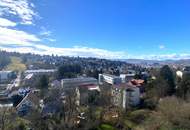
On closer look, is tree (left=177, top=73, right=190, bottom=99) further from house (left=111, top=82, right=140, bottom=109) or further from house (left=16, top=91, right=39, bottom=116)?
house (left=16, top=91, right=39, bottom=116)

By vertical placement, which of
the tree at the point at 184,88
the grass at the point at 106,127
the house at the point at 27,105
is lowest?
the grass at the point at 106,127

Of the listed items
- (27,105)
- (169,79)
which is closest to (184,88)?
(169,79)

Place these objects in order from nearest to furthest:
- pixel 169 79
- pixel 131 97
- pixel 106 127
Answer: pixel 106 127 → pixel 131 97 → pixel 169 79

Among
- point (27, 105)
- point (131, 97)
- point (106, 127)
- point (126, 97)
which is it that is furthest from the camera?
point (131, 97)

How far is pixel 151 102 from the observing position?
30719mm

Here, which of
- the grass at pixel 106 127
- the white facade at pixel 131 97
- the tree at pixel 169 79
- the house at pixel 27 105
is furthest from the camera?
the tree at pixel 169 79

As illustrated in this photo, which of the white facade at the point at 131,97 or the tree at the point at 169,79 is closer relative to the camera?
the white facade at the point at 131,97

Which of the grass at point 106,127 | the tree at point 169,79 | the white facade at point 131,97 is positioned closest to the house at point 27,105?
the grass at point 106,127

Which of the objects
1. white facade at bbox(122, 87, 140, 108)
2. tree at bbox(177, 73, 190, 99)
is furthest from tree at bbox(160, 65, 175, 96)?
white facade at bbox(122, 87, 140, 108)

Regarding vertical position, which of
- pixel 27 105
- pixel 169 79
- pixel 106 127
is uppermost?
pixel 169 79

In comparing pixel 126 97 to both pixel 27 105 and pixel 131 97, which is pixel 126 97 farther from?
pixel 27 105

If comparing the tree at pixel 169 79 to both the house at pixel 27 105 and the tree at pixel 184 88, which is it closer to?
the tree at pixel 184 88

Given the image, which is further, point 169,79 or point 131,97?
point 169,79

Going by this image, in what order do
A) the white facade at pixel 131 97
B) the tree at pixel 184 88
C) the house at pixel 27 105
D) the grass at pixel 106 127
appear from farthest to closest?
the white facade at pixel 131 97 < the tree at pixel 184 88 < the house at pixel 27 105 < the grass at pixel 106 127
